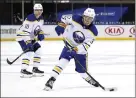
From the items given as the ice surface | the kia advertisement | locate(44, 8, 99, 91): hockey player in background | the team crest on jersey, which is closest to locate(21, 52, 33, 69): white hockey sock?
the ice surface

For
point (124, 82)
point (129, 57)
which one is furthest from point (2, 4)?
point (124, 82)

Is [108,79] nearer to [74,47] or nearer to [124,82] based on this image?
[124,82]

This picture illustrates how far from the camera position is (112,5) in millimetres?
15828

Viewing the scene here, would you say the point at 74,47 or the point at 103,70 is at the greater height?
the point at 74,47

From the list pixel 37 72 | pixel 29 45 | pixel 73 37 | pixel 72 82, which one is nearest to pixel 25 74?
pixel 37 72

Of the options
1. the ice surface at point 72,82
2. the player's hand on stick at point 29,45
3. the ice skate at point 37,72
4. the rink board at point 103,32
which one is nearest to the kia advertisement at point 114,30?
the rink board at point 103,32

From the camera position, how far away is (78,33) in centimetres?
422

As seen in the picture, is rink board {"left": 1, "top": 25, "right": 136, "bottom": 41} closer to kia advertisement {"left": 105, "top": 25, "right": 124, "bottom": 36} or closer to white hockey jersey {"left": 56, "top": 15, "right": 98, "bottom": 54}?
kia advertisement {"left": 105, "top": 25, "right": 124, "bottom": 36}

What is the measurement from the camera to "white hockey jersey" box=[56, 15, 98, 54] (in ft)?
13.8

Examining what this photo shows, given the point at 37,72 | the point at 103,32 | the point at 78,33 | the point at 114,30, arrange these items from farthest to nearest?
the point at 114,30, the point at 103,32, the point at 37,72, the point at 78,33

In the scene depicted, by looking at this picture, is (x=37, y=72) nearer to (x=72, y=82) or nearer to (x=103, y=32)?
(x=72, y=82)

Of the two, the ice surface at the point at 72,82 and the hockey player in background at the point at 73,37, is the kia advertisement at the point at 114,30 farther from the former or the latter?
the hockey player in background at the point at 73,37

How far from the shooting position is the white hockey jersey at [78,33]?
165 inches

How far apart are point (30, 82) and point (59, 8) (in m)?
11.2
